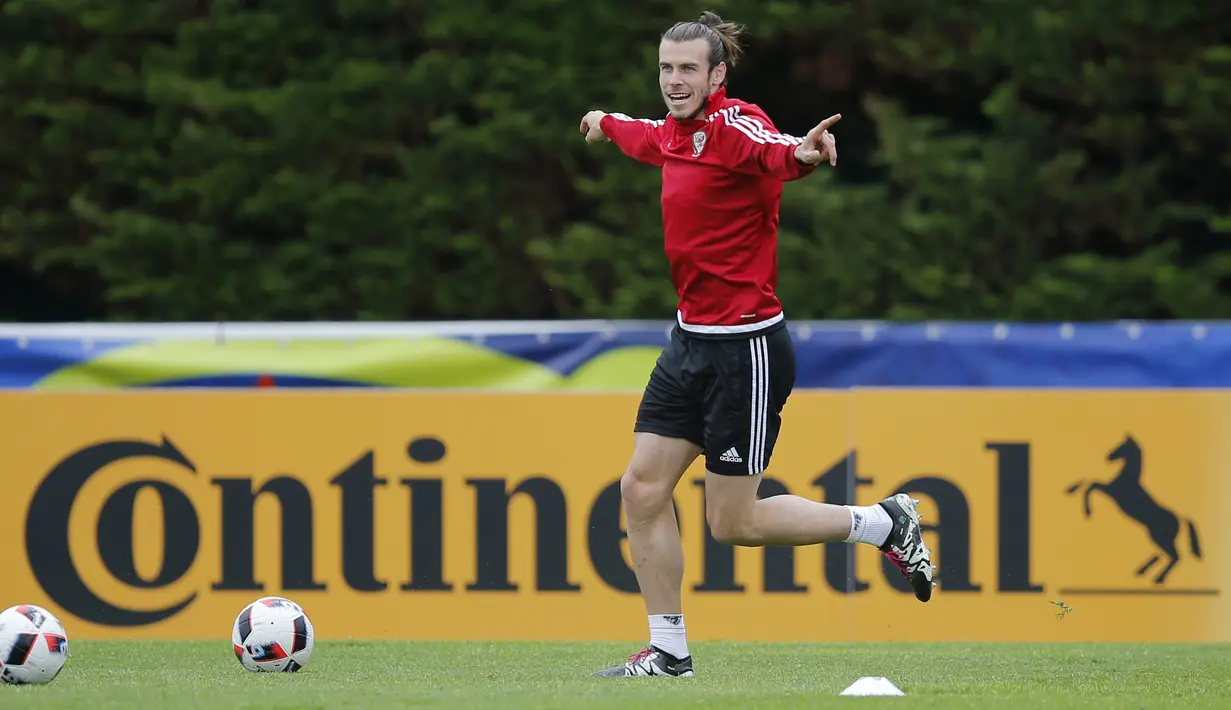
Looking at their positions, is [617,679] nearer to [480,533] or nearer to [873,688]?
[873,688]

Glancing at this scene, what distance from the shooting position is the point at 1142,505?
27.4ft

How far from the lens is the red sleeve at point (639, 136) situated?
6.20 m

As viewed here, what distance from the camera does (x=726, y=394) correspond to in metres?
5.95

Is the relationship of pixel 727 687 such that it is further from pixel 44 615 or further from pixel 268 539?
pixel 268 539

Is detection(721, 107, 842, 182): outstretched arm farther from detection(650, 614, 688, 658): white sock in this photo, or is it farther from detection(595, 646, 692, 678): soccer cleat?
detection(595, 646, 692, 678): soccer cleat

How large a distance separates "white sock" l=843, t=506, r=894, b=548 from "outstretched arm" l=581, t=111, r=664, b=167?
1457mm

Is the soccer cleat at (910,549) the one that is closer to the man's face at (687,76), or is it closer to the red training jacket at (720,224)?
the red training jacket at (720,224)

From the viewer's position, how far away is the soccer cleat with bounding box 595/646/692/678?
239 inches

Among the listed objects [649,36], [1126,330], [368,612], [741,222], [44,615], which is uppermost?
[649,36]

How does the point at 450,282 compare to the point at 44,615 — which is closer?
the point at 44,615

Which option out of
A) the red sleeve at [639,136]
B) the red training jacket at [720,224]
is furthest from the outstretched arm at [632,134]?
the red training jacket at [720,224]

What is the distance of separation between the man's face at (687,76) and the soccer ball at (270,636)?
2.26m

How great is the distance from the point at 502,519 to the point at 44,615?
281cm

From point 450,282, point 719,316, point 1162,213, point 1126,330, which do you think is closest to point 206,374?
point 450,282
